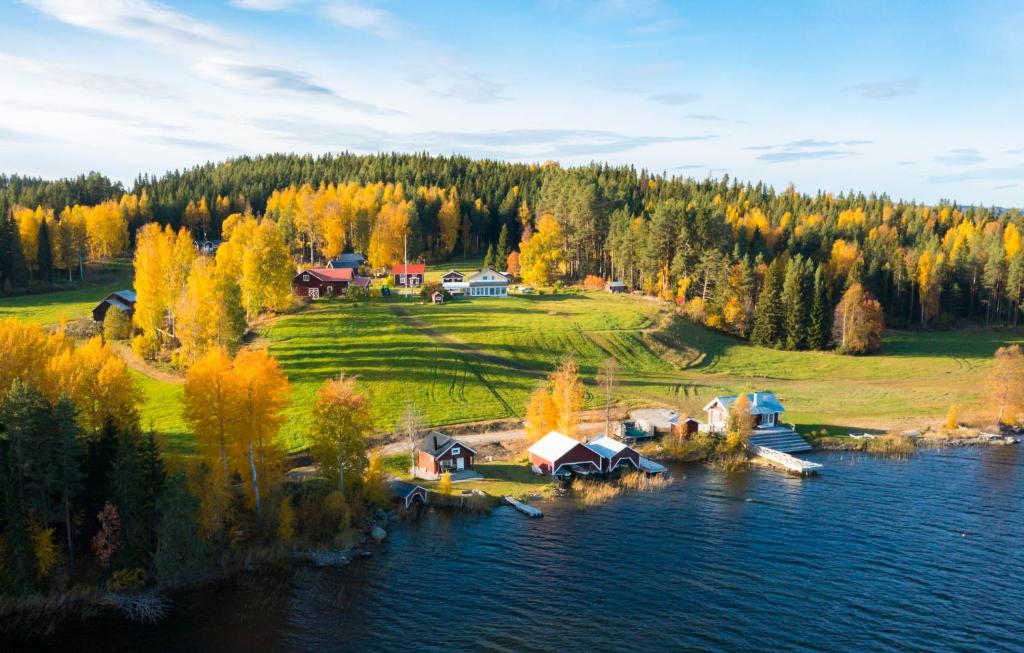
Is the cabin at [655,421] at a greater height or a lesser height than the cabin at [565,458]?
greater

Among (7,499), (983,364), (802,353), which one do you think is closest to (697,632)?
(7,499)

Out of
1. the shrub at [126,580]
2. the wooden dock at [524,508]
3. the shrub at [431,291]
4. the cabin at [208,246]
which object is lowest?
the shrub at [126,580]

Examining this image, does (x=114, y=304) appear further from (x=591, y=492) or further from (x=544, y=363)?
(x=591, y=492)

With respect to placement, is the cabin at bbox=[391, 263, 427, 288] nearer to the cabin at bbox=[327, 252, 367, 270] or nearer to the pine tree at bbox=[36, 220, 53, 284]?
the cabin at bbox=[327, 252, 367, 270]

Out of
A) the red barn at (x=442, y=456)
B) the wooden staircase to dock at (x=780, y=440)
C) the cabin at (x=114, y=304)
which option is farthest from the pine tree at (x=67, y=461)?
the cabin at (x=114, y=304)

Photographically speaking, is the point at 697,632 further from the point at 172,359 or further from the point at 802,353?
the point at 802,353

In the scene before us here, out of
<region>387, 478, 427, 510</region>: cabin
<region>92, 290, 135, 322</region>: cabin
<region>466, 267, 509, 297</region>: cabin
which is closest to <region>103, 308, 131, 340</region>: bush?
<region>92, 290, 135, 322</region>: cabin

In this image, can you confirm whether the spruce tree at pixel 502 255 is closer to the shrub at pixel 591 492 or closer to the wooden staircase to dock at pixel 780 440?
the wooden staircase to dock at pixel 780 440
